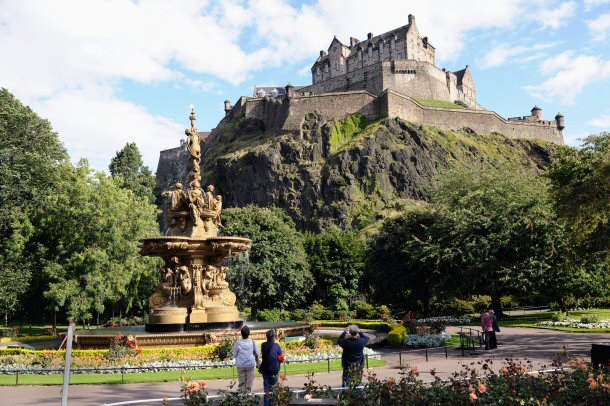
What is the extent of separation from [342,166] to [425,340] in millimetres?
58085

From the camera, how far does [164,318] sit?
18.1 meters

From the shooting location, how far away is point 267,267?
137 feet

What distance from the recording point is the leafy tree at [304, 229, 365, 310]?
163ft

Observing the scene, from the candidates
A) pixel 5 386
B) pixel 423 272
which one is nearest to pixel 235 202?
pixel 423 272

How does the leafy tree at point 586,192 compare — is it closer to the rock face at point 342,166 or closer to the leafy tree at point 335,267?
the leafy tree at point 335,267

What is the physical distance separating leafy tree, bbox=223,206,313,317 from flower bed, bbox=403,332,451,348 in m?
19.4

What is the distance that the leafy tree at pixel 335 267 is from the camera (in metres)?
49.8

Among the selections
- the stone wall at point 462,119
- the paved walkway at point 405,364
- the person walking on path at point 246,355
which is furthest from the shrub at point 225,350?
the stone wall at point 462,119

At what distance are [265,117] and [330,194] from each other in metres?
22.8

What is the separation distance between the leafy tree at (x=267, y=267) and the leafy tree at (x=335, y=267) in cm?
425

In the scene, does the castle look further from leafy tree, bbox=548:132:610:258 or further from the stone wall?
leafy tree, bbox=548:132:610:258

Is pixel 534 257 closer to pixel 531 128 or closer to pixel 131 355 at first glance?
pixel 131 355

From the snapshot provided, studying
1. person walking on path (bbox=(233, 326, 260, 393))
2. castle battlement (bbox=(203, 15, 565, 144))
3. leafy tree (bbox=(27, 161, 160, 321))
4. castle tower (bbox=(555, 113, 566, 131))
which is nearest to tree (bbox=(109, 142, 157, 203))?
castle battlement (bbox=(203, 15, 565, 144))

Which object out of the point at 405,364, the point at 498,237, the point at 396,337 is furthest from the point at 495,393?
the point at 498,237
